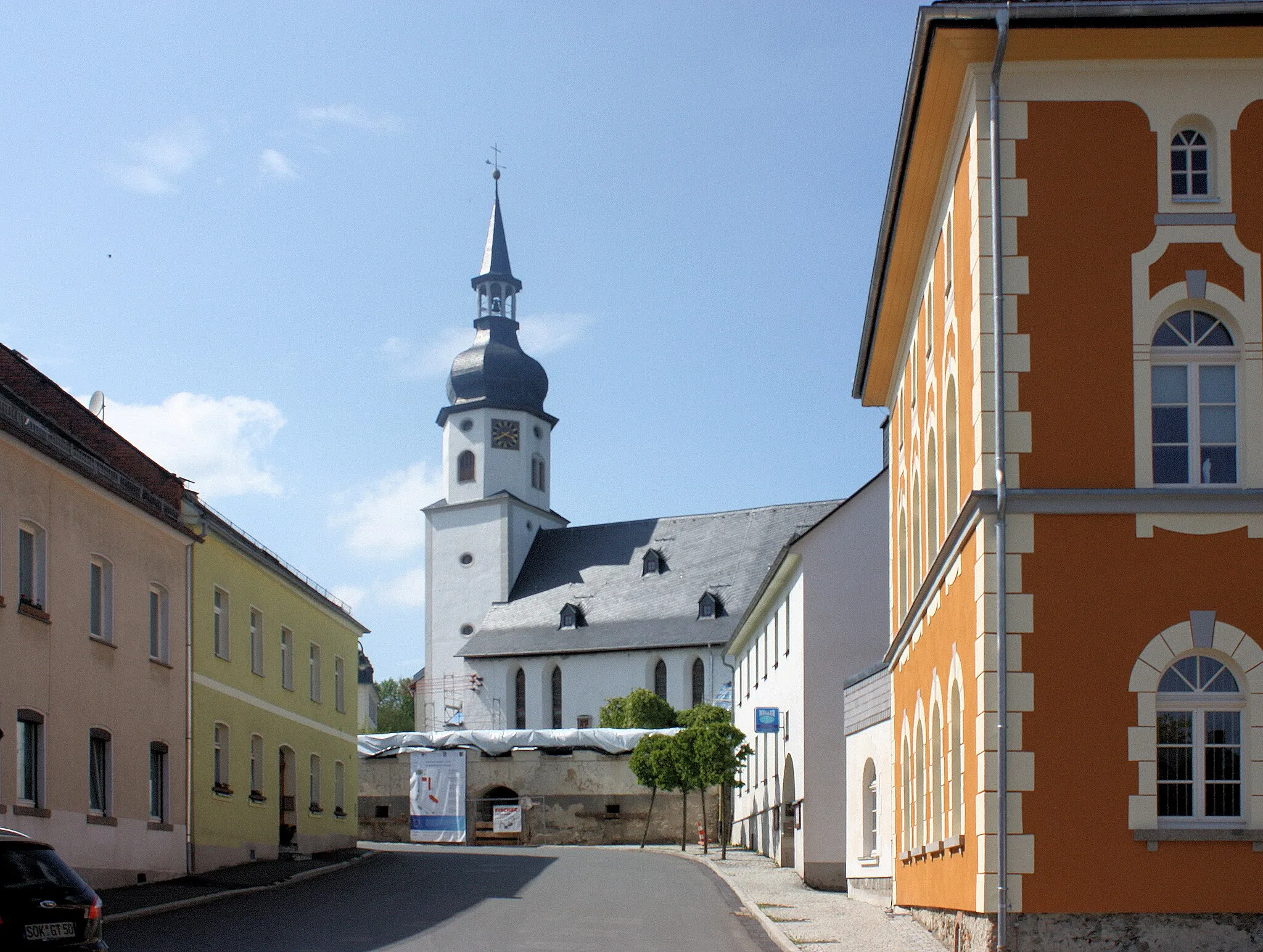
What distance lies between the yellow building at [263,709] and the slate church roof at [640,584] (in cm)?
3421

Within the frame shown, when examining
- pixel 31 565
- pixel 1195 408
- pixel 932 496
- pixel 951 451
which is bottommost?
pixel 31 565

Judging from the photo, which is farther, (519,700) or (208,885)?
(519,700)

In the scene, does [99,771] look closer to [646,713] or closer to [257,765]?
[257,765]

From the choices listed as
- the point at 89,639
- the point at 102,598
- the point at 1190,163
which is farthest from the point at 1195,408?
the point at 102,598

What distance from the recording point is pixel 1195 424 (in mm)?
12641

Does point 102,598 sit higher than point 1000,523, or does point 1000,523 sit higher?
point 1000,523

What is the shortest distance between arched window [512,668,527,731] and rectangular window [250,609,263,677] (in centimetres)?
4495

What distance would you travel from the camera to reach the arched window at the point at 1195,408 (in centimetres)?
1263

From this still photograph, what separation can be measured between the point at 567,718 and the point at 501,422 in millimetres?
17655

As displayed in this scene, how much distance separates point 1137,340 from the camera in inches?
497

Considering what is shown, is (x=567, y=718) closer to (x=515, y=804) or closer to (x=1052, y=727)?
(x=515, y=804)

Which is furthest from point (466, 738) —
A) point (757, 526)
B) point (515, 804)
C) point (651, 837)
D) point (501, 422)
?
point (501, 422)

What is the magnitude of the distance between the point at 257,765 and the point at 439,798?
18.4m

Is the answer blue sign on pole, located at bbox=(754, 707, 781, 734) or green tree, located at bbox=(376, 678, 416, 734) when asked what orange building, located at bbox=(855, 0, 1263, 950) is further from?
green tree, located at bbox=(376, 678, 416, 734)
